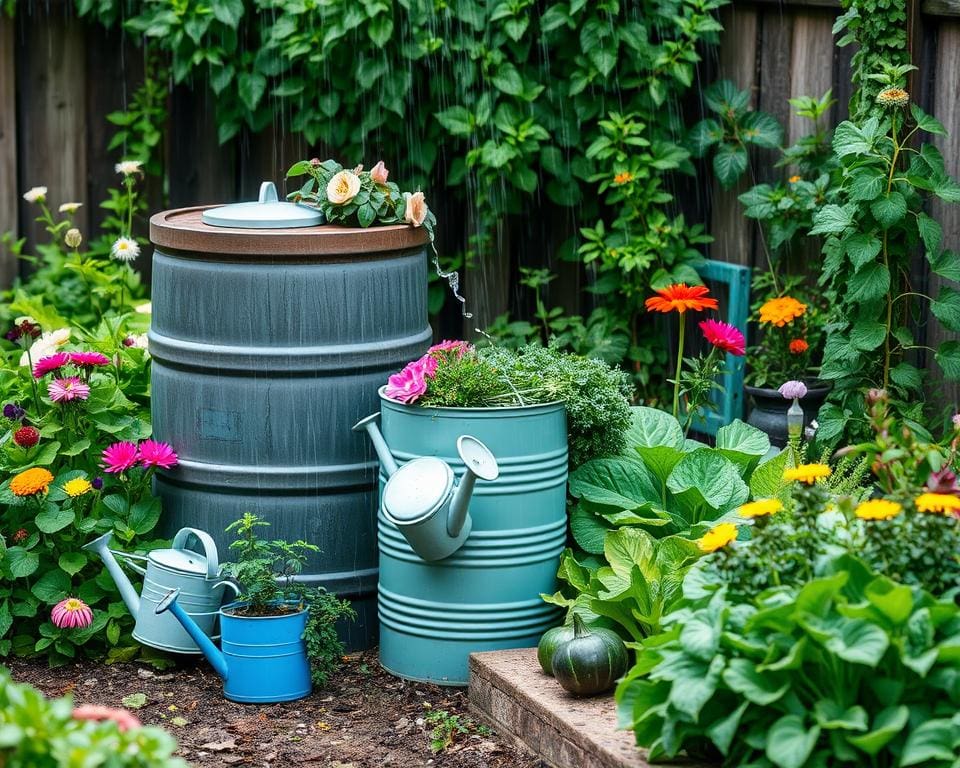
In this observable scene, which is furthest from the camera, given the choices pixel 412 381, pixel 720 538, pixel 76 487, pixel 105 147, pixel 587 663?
pixel 105 147

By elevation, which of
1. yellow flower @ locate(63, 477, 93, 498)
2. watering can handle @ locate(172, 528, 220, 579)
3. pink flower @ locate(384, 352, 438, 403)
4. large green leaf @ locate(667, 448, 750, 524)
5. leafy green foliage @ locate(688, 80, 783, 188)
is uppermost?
leafy green foliage @ locate(688, 80, 783, 188)

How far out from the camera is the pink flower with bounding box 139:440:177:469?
3643 mm

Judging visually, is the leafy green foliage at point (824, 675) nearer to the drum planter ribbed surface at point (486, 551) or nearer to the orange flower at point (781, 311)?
the drum planter ribbed surface at point (486, 551)

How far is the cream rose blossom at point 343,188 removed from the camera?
3.74 metres

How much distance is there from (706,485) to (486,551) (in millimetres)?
599

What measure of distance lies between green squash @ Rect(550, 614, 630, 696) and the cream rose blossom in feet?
4.60

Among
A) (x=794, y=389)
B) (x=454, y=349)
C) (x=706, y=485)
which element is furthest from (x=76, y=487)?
(x=794, y=389)

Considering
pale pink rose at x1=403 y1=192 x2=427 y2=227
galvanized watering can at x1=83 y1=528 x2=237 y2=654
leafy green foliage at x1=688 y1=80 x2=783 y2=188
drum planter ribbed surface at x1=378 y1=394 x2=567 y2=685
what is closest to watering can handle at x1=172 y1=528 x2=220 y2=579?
galvanized watering can at x1=83 y1=528 x2=237 y2=654

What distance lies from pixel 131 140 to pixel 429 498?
3.43 metres

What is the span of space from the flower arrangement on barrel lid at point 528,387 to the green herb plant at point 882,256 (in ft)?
2.18

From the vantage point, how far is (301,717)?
3.36 m

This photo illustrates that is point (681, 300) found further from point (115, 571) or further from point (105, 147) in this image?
point (105, 147)

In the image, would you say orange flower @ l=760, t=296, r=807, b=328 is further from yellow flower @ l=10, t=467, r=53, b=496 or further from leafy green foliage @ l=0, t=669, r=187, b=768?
leafy green foliage @ l=0, t=669, r=187, b=768

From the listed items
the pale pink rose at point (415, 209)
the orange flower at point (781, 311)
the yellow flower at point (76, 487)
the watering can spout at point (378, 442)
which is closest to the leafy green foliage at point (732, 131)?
the orange flower at point (781, 311)
